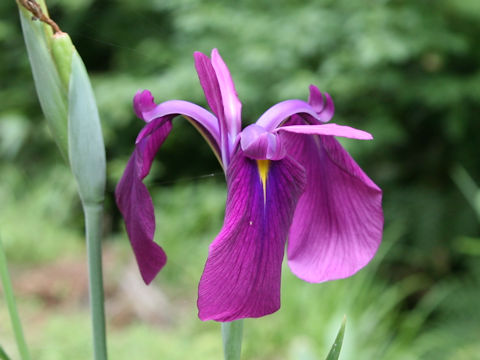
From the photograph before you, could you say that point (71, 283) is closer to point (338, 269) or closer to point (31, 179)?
point (31, 179)

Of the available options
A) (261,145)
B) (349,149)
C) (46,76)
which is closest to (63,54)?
(46,76)

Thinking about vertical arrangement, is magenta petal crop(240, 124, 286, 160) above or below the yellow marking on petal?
above

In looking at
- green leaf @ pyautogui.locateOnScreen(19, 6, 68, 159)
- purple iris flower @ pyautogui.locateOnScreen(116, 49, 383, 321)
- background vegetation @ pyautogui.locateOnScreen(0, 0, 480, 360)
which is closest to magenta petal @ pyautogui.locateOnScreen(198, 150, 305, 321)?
purple iris flower @ pyautogui.locateOnScreen(116, 49, 383, 321)

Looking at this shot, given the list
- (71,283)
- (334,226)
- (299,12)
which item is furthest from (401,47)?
(334,226)

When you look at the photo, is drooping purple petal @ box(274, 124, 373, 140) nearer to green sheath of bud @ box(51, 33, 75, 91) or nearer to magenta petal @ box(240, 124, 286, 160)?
magenta petal @ box(240, 124, 286, 160)

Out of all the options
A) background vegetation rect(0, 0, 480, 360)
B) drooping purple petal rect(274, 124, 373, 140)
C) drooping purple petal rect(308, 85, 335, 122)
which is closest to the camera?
drooping purple petal rect(274, 124, 373, 140)

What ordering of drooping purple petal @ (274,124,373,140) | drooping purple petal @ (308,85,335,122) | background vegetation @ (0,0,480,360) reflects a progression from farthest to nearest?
background vegetation @ (0,0,480,360) < drooping purple petal @ (308,85,335,122) < drooping purple petal @ (274,124,373,140)
